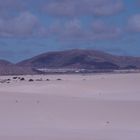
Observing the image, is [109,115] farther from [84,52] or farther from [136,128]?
[84,52]

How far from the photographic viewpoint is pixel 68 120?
51.8 feet

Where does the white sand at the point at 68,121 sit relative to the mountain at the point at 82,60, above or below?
below

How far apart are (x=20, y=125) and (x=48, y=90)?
20001 mm

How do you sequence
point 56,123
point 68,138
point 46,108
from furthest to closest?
1. point 46,108
2. point 56,123
3. point 68,138

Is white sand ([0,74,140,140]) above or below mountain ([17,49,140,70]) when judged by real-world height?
below

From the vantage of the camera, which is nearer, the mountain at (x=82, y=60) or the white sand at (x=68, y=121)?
the white sand at (x=68, y=121)

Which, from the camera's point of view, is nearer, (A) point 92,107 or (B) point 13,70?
(A) point 92,107

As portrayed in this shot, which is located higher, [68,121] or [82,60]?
[82,60]

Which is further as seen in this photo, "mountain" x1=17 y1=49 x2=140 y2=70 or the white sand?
Answer: "mountain" x1=17 y1=49 x2=140 y2=70

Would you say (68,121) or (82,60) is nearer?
(68,121)

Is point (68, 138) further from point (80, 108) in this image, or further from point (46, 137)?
point (80, 108)

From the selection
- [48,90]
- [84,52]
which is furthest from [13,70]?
[84,52]

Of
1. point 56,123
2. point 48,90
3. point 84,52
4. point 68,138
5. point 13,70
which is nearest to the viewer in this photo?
point 68,138

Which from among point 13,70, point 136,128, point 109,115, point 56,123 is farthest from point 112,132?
point 13,70
